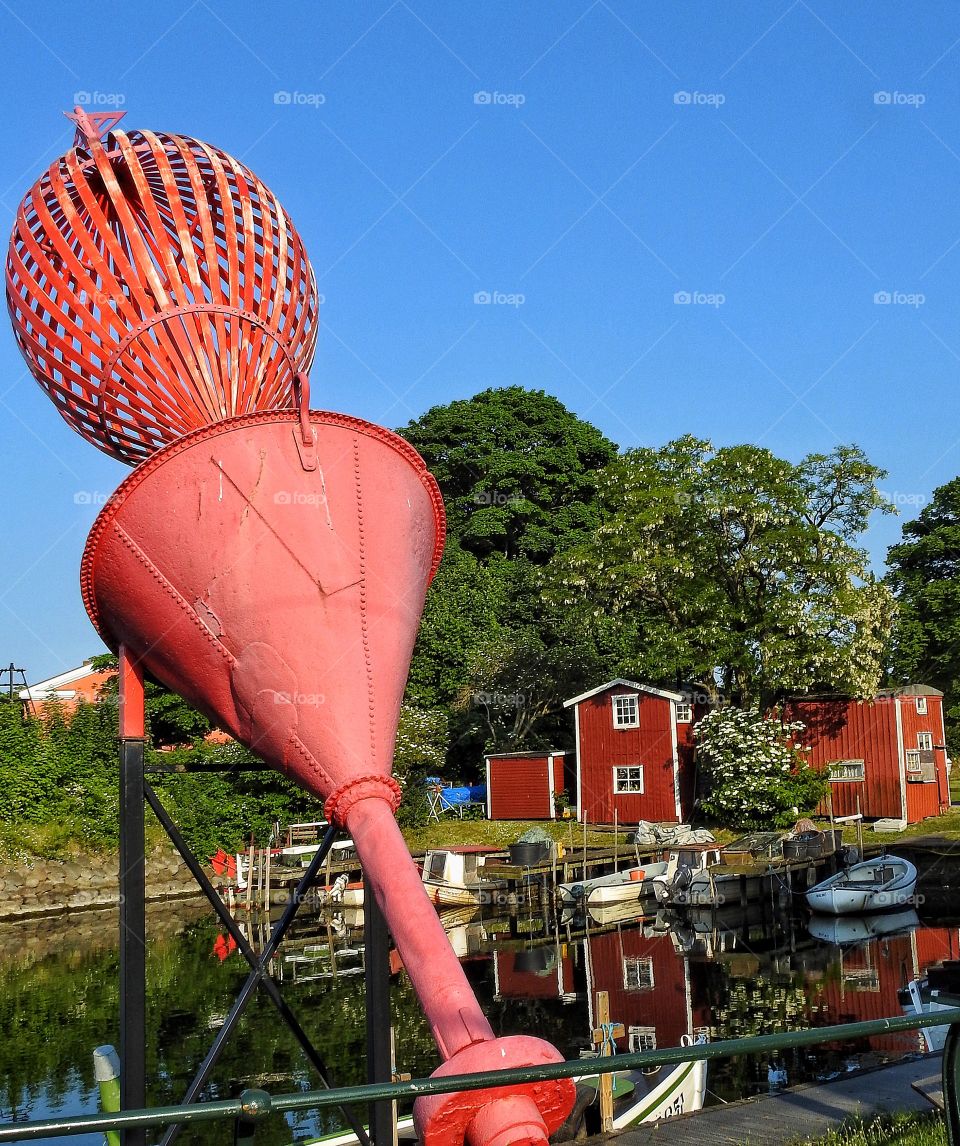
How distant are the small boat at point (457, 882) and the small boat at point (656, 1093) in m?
18.8

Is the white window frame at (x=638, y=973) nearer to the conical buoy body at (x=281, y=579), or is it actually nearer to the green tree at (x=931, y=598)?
the conical buoy body at (x=281, y=579)

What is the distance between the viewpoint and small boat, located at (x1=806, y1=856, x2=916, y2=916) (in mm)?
30016

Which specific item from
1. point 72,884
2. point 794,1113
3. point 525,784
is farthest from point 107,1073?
point 525,784

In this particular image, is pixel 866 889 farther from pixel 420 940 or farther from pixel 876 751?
pixel 420 940

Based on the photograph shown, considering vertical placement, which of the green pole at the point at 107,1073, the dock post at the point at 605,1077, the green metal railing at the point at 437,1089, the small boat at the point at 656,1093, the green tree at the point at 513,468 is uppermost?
the green tree at the point at 513,468

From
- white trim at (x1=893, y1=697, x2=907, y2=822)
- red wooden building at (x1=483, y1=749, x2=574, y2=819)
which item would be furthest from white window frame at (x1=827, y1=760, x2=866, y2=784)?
red wooden building at (x1=483, y1=749, x2=574, y2=819)

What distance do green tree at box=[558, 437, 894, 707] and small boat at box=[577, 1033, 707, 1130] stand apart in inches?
917

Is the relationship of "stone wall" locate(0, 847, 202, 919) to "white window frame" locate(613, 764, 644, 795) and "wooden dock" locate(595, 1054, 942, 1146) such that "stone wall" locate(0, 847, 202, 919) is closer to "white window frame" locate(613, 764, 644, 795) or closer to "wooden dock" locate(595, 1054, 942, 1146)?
"white window frame" locate(613, 764, 644, 795)

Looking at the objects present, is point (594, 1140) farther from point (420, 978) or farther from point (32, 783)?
point (32, 783)

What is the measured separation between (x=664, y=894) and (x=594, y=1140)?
22.2 m

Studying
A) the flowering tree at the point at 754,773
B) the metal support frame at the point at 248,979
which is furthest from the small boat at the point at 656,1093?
the flowering tree at the point at 754,773

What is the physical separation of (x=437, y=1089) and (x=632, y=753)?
124 ft

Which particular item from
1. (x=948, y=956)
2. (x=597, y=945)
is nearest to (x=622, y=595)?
(x=597, y=945)

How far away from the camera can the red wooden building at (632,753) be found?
39969mm
